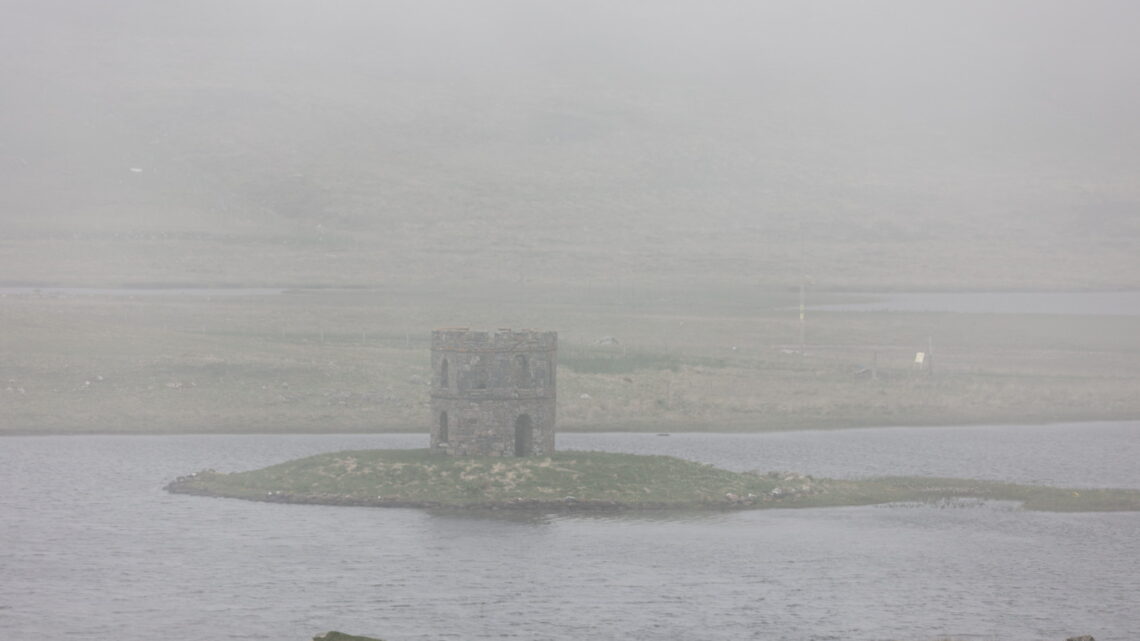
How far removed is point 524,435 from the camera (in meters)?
63.3

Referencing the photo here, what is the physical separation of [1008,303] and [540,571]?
11613 cm

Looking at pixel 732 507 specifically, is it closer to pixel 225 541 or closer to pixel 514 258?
pixel 225 541

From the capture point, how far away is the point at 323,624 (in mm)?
44062

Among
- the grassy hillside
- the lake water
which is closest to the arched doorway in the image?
the lake water

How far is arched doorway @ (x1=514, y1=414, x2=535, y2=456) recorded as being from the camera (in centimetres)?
6303

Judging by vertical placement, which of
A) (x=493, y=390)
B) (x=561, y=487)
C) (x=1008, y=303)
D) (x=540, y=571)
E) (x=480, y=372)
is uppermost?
(x=1008, y=303)

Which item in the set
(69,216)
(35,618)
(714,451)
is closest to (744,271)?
(69,216)

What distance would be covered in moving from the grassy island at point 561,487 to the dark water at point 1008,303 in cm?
8150

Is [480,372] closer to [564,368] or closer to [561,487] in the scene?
[561,487]

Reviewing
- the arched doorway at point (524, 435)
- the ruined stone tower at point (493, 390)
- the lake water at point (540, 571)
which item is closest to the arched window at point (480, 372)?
the ruined stone tower at point (493, 390)

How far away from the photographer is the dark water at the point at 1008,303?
487 feet

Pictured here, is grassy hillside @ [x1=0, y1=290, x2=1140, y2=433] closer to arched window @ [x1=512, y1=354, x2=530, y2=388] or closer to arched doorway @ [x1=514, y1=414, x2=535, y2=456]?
arched doorway @ [x1=514, y1=414, x2=535, y2=456]

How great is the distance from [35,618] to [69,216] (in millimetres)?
149811

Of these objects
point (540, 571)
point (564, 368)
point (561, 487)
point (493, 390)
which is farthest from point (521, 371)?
point (564, 368)
